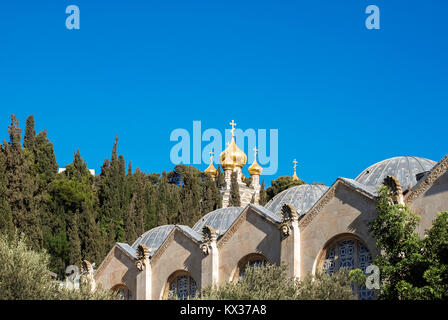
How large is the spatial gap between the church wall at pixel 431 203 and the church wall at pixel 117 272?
18.4 metres

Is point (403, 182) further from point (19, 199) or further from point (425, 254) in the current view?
point (19, 199)

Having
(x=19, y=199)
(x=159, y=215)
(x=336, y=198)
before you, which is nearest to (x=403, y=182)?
(x=336, y=198)

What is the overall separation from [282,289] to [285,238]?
233 inches

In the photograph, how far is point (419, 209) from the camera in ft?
86.9

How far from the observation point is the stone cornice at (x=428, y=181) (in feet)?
85.5

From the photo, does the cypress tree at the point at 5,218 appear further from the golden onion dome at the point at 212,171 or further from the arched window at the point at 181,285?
the golden onion dome at the point at 212,171

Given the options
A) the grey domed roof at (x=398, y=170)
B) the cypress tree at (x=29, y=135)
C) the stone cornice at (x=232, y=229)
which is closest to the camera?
the grey domed roof at (x=398, y=170)

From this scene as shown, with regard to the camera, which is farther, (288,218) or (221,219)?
(221,219)

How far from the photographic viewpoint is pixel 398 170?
33.0 meters

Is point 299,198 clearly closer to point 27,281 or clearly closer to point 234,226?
point 234,226

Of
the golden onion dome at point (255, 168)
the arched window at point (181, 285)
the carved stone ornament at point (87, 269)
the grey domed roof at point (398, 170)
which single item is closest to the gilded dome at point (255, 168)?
the golden onion dome at point (255, 168)

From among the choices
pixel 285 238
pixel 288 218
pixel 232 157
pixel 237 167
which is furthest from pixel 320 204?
pixel 237 167
